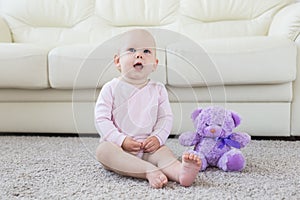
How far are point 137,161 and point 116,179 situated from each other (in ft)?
0.26

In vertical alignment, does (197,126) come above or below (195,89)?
below

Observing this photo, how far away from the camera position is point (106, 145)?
114 centimetres

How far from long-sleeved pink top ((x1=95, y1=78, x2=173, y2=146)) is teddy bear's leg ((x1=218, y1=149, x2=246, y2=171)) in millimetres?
180

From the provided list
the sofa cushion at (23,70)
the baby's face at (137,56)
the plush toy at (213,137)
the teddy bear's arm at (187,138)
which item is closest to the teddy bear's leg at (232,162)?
the plush toy at (213,137)

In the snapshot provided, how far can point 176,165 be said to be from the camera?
3.62 feet

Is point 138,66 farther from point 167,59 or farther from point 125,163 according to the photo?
point 125,163

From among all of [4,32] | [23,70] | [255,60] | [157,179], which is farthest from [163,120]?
[4,32]

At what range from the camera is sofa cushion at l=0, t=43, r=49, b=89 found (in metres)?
1.76

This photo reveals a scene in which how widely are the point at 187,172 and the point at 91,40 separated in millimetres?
1489

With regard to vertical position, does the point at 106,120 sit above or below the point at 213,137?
above

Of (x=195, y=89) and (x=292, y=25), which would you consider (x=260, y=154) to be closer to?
(x=195, y=89)

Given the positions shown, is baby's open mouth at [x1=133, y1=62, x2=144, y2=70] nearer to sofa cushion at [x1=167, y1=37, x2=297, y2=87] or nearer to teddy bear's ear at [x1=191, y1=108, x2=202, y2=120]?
teddy bear's ear at [x1=191, y1=108, x2=202, y2=120]

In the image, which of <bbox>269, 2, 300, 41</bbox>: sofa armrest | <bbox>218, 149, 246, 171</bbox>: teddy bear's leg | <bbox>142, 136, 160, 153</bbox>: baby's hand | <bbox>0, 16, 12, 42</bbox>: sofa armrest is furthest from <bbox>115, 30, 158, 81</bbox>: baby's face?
<bbox>0, 16, 12, 42</bbox>: sofa armrest

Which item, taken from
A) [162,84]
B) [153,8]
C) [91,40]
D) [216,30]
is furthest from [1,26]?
[162,84]
